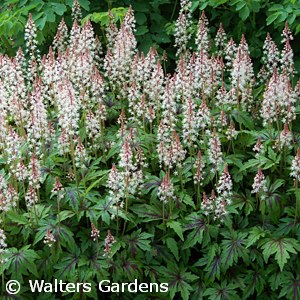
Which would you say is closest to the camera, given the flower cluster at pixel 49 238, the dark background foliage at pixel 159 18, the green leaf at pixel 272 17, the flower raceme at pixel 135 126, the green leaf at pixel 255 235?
the flower cluster at pixel 49 238

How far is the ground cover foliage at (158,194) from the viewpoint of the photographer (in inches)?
221

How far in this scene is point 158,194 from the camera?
18.9ft

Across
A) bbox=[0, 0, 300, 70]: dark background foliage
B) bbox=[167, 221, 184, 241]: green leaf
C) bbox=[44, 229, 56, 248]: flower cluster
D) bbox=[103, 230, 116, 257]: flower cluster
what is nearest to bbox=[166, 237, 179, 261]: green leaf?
bbox=[167, 221, 184, 241]: green leaf

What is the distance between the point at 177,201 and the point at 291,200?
116 centimetres

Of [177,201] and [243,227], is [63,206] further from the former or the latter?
[243,227]

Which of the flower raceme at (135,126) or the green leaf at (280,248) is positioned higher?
the flower raceme at (135,126)

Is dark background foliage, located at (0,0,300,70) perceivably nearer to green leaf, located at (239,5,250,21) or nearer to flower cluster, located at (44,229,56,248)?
green leaf, located at (239,5,250,21)

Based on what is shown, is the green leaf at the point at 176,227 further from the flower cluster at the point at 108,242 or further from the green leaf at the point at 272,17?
the green leaf at the point at 272,17

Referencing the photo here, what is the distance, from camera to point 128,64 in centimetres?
738

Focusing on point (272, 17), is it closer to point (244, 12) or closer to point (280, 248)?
point (244, 12)

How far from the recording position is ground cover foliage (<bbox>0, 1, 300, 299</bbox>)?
562 cm

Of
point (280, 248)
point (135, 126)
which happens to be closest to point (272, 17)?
point (135, 126)

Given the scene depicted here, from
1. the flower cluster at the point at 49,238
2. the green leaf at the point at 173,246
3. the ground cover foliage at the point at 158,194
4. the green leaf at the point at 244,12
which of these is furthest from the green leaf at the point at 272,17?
the flower cluster at the point at 49,238

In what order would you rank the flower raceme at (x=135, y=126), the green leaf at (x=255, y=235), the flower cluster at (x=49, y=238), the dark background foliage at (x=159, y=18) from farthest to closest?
the dark background foliage at (x=159, y=18) → the flower raceme at (x=135, y=126) → the green leaf at (x=255, y=235) → the flower cluster at (x=49, y=238)
